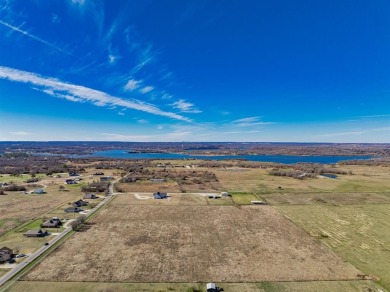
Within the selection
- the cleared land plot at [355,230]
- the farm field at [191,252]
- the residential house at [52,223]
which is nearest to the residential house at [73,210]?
the farm field at [191,252]

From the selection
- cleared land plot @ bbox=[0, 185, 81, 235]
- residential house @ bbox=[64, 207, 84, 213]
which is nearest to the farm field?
residential house @ bbox=[64, 207, 84, 213]

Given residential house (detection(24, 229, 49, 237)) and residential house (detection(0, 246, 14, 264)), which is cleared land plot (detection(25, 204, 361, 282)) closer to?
residential house (detection(0, 246, 14, 264))

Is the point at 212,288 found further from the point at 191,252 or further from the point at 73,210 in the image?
the point at 73,210

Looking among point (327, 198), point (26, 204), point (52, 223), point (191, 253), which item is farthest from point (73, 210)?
point (327, 198)

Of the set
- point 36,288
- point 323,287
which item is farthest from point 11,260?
point 323,287

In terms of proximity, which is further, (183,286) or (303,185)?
(303,185)

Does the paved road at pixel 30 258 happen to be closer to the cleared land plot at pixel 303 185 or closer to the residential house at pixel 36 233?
the residential house at pixel 36 233
